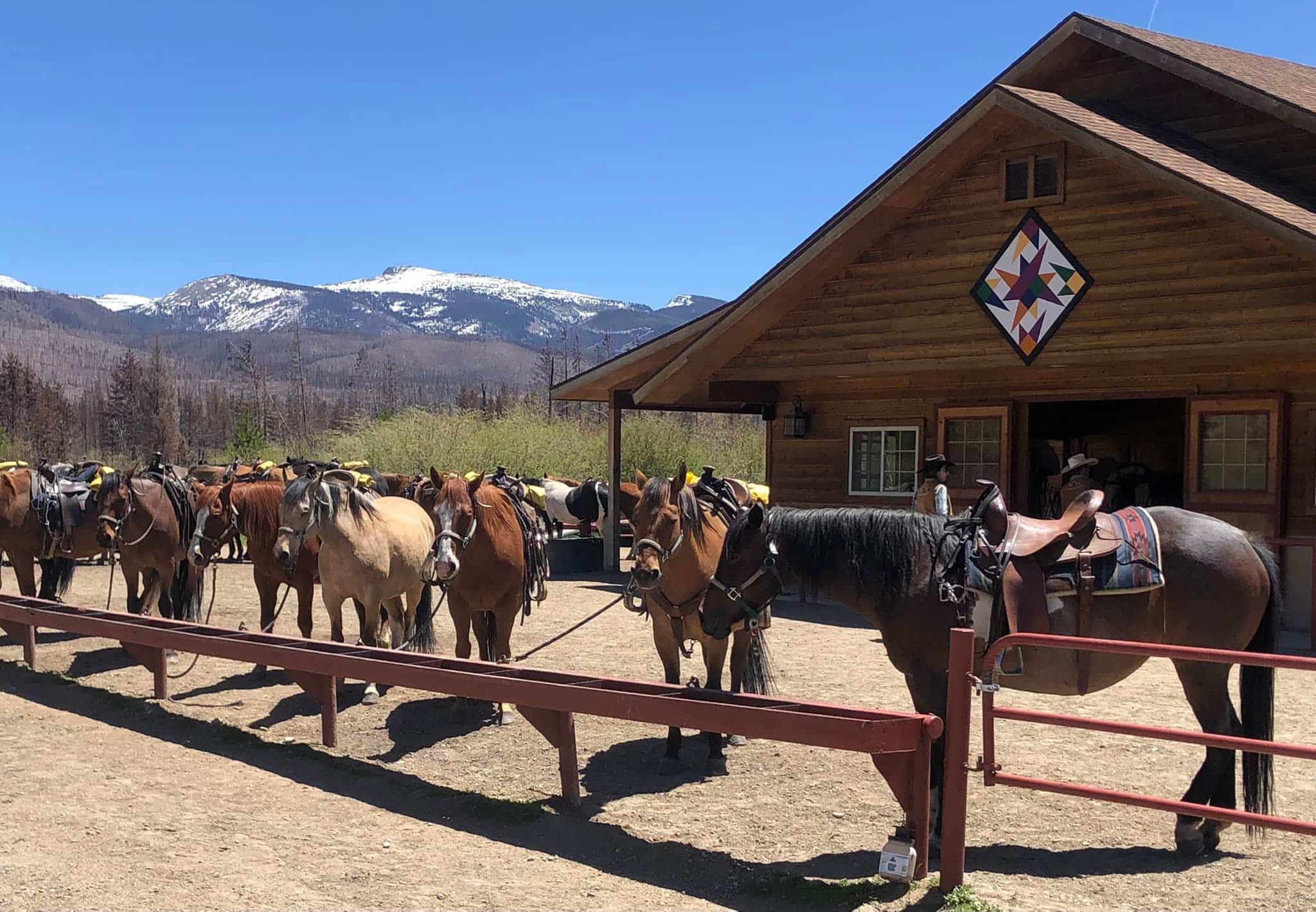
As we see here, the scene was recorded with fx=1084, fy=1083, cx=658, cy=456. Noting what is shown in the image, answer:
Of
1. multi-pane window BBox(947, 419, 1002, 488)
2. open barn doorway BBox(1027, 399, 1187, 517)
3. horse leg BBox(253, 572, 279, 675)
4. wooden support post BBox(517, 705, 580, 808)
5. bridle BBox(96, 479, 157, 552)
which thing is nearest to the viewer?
wooden support post BBox(517, 705, 580, 808)

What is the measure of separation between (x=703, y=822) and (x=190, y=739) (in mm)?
3924

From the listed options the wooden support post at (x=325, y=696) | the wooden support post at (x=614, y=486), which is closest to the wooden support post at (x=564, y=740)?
the wooden support post at (x=325, y=696)

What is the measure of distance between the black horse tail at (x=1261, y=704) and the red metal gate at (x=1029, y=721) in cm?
65

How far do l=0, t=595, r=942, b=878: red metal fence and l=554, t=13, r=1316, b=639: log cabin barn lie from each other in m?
6.95

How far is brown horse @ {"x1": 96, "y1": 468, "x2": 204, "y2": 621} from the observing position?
10633 millimetres

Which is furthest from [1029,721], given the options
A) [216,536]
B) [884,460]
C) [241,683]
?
[884,460]

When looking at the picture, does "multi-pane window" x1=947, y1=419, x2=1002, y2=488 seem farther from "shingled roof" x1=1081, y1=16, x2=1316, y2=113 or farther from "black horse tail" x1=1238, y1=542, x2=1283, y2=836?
"black horse tail" x1=1238, y1=542, x2=1283, y2=836

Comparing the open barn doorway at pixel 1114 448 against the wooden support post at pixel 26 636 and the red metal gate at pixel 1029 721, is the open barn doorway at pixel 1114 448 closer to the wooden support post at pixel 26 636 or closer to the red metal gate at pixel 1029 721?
the red metal gate at pixel 1029 721

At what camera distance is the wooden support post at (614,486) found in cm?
1753

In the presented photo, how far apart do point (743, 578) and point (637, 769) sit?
6.07 feet

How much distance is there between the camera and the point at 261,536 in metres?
9.65

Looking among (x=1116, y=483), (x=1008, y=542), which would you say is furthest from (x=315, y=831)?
(x=1116, y=483)

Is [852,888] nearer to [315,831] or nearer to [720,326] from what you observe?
[315,831]

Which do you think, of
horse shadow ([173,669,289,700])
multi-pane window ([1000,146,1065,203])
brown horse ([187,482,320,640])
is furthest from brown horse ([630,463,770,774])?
multi-pane window ([1000,146,1065,203])
